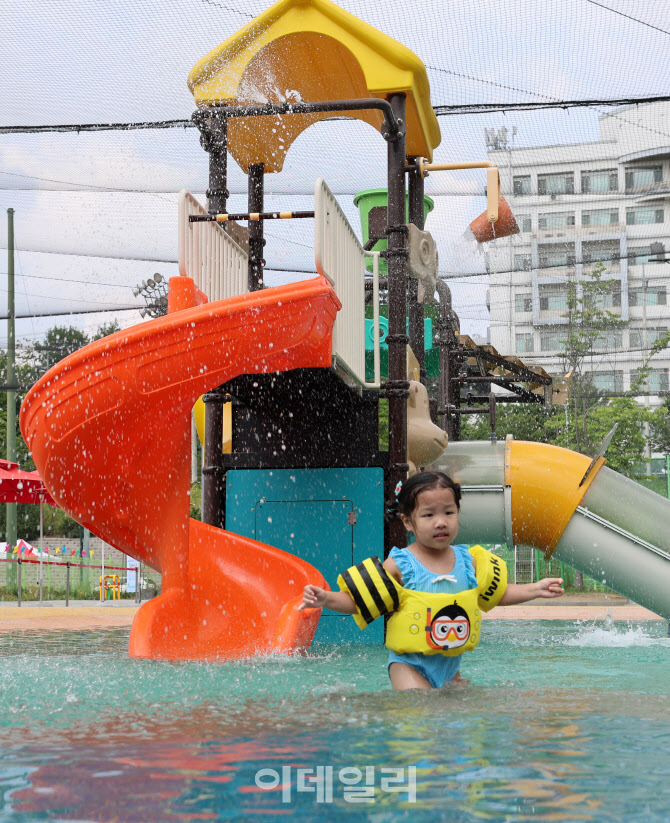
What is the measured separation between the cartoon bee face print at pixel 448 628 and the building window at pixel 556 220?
169 ft

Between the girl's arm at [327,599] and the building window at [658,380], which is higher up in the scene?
the building window at [658,380]

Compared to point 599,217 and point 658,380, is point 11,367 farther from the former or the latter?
point 599,217

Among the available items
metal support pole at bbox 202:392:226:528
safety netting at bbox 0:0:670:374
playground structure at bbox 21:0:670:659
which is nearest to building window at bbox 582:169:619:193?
safety netting at bbox 0:0:670:374

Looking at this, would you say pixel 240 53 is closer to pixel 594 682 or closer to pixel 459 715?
pixel 594 682

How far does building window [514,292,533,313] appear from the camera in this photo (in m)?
48.8

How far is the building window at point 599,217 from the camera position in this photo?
5369 cm

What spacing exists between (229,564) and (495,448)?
2.38 metres

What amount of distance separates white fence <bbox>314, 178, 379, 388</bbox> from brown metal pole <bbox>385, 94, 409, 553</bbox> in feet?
0.40

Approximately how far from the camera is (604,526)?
6688 millimetres

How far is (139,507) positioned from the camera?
5.52 m

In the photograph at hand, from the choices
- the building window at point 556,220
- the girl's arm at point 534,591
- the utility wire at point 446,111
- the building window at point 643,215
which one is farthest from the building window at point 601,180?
the girl's arm at point 534,591

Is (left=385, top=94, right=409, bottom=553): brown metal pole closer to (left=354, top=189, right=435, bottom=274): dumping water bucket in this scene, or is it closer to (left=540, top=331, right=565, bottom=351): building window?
(left=354, top=189, right=435, bottom=274): dumping water bucket

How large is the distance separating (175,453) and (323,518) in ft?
4.76

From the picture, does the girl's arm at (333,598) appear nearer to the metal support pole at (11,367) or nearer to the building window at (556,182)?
the metal support pole at (11,367)
